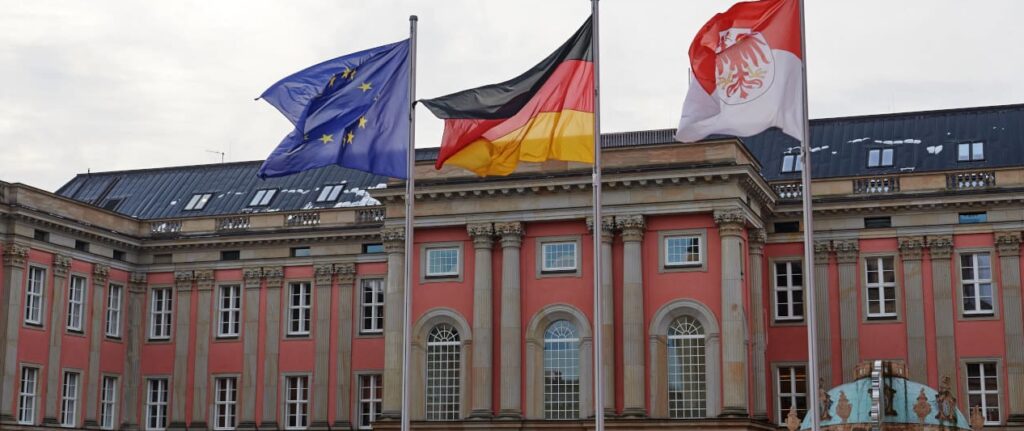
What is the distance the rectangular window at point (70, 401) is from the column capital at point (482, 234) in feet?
64.5

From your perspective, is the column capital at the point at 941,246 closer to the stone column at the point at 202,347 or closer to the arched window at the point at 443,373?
the arched window at the point at 443,373

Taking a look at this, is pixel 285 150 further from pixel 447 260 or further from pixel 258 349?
pixel 258 349

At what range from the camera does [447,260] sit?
183ft

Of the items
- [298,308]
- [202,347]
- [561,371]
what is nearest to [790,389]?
[561,371]

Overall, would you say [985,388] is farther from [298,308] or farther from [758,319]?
[298,308]

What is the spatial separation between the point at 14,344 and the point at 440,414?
17.6m

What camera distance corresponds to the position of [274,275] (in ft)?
213

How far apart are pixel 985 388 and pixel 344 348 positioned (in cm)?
2688

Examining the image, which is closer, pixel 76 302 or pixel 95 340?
pixel 76 302

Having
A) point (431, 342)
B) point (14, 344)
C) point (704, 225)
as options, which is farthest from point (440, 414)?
point (14, 344)

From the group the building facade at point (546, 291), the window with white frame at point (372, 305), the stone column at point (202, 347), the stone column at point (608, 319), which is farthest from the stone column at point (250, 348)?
the stone column at point (608, 319)

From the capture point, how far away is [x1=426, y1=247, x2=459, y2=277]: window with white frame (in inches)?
2190

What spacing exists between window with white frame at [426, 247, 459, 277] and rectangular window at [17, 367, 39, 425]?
17.3m

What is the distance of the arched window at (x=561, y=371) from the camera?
52.9 m
